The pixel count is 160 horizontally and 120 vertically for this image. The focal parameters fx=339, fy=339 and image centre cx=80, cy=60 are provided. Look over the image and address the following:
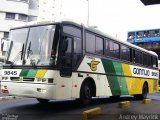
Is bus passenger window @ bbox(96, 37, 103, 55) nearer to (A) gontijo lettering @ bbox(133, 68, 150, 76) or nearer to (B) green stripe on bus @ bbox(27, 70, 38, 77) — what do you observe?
(B) green stripe on bus @ bbox(27, 70, 38, 77)

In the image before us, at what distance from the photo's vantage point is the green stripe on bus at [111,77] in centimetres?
1491

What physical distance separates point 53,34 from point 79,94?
2.53 metres

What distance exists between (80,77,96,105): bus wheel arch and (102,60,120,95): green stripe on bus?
1.37 metres

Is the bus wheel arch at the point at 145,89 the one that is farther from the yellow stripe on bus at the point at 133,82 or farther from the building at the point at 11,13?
the building at the point at 11,13

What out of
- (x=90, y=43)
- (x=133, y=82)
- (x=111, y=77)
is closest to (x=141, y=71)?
(x=133, y=82)

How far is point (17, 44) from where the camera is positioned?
12195mm

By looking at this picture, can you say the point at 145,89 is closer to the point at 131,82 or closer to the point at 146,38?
the point at 131,82

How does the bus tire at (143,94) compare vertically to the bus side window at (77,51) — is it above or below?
below

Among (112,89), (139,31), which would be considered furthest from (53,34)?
(139,31)

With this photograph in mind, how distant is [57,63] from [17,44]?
197 centimetres

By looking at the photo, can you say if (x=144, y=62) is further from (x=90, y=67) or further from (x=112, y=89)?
(x=90, y=67)

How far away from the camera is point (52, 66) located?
11047mm

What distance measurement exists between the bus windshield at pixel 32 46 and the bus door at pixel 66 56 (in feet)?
1.43

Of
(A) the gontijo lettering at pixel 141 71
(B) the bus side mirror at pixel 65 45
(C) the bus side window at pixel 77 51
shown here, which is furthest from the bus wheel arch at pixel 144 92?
(B) the bus side mirror at pixel 65 45
